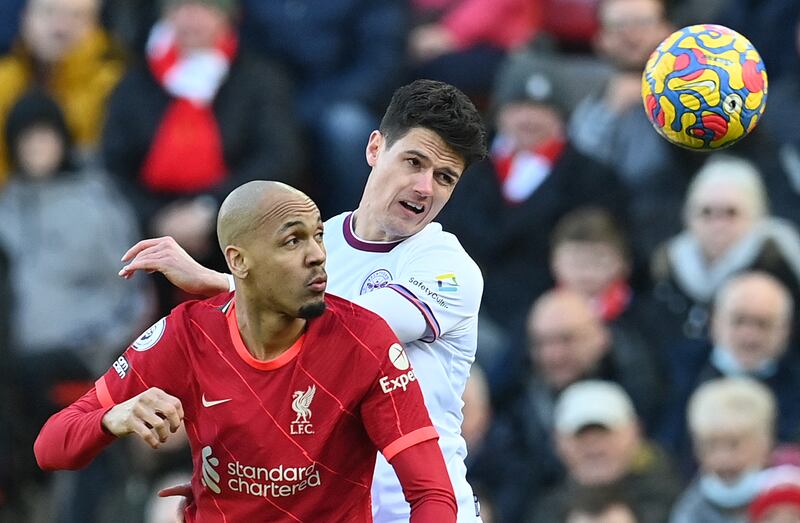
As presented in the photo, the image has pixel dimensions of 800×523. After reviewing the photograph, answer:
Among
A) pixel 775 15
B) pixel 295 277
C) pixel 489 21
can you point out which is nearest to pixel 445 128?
pixel 295 277

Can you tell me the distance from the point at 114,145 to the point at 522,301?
259cm

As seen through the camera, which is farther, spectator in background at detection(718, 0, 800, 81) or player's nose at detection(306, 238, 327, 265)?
spectator in background at detection(718, 0, 800, 81)

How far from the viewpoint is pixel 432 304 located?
19.1 ft

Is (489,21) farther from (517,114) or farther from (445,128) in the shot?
(445,128)

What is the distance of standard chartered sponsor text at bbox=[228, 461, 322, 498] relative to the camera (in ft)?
17.7

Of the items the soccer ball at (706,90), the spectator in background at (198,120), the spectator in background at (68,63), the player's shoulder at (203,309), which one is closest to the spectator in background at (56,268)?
the spectator in background at (198,120)

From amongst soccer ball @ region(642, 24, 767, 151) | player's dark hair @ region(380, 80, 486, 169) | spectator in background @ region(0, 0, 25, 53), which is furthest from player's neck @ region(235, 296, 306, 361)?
spectator in background @ region(0, 0, 25, 53)

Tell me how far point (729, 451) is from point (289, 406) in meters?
3.84

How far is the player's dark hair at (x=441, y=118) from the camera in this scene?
5.94 metres

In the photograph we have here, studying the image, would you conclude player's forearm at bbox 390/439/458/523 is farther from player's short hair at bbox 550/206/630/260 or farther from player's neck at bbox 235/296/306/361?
player's short hair at bbox 550/206/630/260

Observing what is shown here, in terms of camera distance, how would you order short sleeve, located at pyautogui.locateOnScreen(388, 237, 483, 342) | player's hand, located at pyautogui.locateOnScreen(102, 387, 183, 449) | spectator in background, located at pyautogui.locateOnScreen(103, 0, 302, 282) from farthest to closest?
spectator in background, located at pyautogui.locateOnScreen(103, 0, 302, 282) → short sleeve, located at pyautogui.locateOnScreen(388, 237, 483, 342) → player's hand, located at pyautogui.locateOnScreen(102, 387, 183, 449)

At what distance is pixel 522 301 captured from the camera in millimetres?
10133

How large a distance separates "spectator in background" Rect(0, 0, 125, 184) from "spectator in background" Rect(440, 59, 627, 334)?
2.54 meters

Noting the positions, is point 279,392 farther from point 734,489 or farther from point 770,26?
point 770,26
